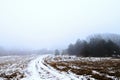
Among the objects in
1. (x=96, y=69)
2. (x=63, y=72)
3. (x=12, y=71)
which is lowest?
(x=96, y=69)

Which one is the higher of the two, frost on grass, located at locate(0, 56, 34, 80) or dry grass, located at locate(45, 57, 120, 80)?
frost on grass, located at locate(0, 56, 34, 80)

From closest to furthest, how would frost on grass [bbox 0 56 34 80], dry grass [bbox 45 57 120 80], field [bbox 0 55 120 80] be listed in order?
dry grass [bbox 45 57 120 80]
field [bbox 0 55 120 80]
frost on grass [bbox 0 56 34 80]

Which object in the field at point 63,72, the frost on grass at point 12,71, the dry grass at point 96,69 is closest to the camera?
the dry grass at point 96,69


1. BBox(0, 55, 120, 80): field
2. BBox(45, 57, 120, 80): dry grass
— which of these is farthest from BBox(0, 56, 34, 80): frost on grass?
BBox(45, 57, 120, 80): dry grass

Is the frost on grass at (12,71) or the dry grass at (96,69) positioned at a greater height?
the frost on grass at (12,71)

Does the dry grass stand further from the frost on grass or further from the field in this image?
the frost on grass

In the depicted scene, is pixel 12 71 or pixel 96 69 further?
pixel 12 71

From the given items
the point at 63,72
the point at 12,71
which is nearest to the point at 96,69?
the point at 63,72

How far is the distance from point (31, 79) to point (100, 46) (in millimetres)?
77302

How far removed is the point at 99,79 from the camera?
14.3 meters

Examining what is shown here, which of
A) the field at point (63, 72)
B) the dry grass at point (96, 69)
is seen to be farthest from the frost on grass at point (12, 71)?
the dry grass at point (96, 69)

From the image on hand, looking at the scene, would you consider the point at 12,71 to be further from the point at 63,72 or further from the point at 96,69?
the point at 96,69

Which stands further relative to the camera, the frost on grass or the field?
the frost on grass

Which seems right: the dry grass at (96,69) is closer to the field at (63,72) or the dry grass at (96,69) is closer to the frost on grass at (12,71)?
the field at (63,72)
